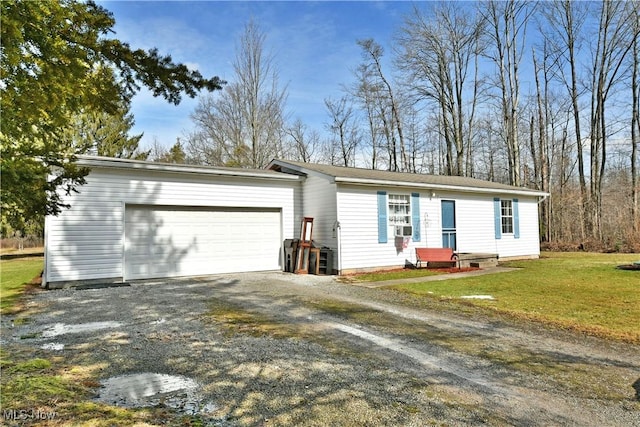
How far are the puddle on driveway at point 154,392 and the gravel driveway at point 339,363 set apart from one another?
16 millimetres

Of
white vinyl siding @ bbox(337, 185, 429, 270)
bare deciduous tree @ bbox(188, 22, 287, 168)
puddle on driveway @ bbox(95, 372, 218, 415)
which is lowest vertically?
puddle on driveway @ bbox(95, 372, 218, 415)

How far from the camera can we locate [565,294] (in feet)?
25.4

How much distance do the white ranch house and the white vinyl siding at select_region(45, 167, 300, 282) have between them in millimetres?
23

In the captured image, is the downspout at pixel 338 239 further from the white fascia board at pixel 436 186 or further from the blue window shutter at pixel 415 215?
the blue window shutter at pixel 415 215

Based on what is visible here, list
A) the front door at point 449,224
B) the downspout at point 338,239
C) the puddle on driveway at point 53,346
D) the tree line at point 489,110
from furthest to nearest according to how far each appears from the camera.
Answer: the tree line at point 489,110, the front door at point 449,224, the downspout at point 338,239, the puddle on driveway at point 53,346

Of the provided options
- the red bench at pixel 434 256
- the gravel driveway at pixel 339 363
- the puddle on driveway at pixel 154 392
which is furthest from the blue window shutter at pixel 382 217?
the puddle on driveway at pixel 154 392

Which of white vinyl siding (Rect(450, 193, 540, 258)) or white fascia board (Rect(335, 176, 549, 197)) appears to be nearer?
white fascia board (Rect(335, 176, 549, 197))

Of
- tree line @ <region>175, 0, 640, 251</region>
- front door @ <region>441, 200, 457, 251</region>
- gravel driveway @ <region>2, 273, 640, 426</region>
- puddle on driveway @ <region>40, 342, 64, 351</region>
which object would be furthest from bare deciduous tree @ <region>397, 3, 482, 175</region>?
puddle on driveway @ <region>40, 342, 64, 351</region>

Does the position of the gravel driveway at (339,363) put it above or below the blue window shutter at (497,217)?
below

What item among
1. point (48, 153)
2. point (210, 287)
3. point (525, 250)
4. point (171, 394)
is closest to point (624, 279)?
point (525, 250)

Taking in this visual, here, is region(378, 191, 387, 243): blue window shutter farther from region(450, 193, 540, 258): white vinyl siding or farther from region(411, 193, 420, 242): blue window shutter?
region(450, 193, 540, 258): white vinyl siding

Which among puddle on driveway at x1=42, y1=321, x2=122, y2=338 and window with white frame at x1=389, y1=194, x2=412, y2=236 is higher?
window with white frame at x1=389, y1=194, x2=412, y2=236

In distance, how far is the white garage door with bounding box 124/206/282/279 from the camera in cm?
1025

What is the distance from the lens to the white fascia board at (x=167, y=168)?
30.9 feet
